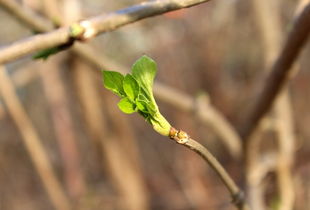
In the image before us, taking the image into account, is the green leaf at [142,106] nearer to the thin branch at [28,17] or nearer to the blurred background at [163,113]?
the thin branch at [28,17]

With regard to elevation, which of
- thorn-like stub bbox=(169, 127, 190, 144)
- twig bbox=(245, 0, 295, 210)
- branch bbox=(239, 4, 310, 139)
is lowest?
thorn-like stub bbox=(169, 127, 190, 144)

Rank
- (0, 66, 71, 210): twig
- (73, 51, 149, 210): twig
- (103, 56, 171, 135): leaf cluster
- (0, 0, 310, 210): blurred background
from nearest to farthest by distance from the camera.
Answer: (103, 56, 171, 135): leaf cluster → (0, 0, 310, 210): blurred background → (0, 66, 71, 210): twig → (73, 51, 149, 210): twig

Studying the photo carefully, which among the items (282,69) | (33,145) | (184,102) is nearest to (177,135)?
(282,69)

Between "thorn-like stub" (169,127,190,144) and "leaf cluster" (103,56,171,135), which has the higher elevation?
"leaf cluster" (103,56,171,135)

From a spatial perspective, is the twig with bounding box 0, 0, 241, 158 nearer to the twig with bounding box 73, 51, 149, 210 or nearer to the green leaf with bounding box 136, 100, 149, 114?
the twig with bounding box 73, 51, 149, 210

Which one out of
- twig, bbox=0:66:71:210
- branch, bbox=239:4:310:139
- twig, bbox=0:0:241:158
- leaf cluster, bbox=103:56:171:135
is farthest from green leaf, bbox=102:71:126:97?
twig, bbox=0:66:71:210

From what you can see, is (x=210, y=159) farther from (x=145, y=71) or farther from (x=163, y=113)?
(x=163, y=113)

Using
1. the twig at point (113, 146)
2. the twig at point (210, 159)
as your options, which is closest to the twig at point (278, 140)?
the twig at point (210, 159)
